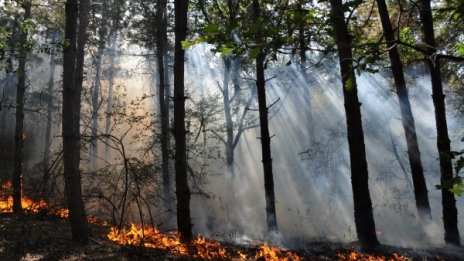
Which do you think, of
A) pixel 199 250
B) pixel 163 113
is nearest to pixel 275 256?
pixel 199 250

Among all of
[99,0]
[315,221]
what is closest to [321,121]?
[315,221]

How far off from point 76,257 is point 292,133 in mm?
30758

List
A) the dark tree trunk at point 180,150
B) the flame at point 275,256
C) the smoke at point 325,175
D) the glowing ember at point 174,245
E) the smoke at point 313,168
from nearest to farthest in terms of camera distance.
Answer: the flame at point 275,256
the glowing ember at point 174,245
the dark tree trunk at point 180,150
the smoke at point 313,168
the smoke at point 325,175

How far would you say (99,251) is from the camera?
6730mm

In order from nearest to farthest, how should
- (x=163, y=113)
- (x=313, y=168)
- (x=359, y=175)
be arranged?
(x=359, y=175) → (x=163, y=113) → (x=313, y=168)

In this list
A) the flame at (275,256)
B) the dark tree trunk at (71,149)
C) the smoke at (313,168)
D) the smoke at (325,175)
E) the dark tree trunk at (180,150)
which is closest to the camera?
the flame at (275,256)

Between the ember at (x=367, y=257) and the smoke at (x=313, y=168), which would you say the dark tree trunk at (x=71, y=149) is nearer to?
the smoke at (x=313, y=168)

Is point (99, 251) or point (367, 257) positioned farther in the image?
point (367, 257)

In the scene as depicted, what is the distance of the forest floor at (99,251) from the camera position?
6453 millimetres

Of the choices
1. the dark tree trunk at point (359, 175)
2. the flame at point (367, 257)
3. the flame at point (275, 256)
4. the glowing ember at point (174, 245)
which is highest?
the dark tree trunk at point (359, 175)

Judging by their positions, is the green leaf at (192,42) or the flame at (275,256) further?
the flame at (275,256)

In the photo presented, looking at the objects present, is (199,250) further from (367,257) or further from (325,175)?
(325,175)

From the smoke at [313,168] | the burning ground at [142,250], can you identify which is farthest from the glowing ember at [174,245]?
the smoke at [313,168]

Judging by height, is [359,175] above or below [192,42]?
below
